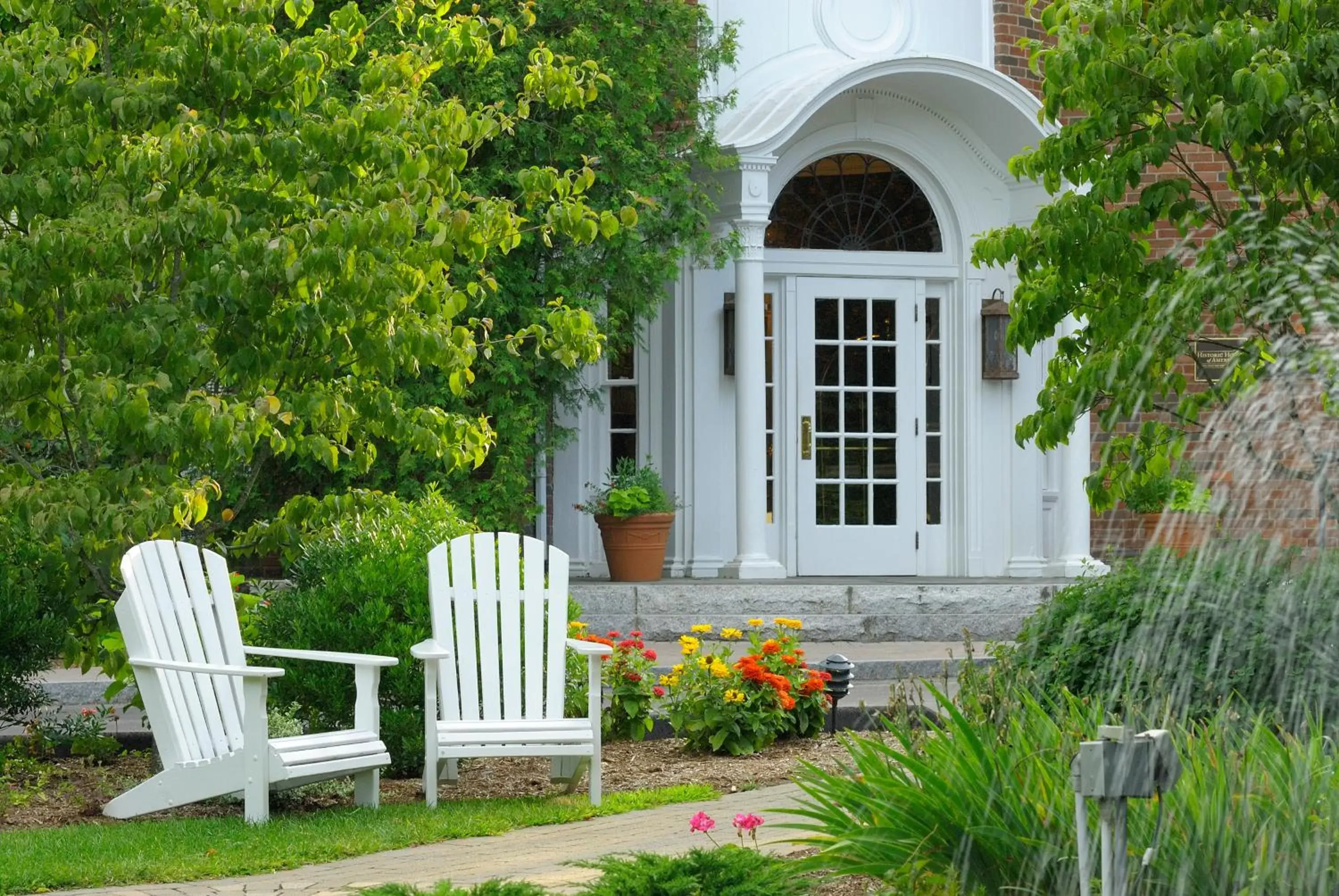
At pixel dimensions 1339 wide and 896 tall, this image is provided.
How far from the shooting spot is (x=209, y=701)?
6.23 metres

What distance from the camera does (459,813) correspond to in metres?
6.14

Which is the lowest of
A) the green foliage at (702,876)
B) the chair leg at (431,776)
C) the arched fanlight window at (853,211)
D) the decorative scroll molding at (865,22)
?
the chair leg at (431,776)

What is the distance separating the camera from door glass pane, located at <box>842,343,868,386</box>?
552 inches

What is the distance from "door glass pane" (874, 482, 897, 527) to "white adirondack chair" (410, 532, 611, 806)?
726 centimetres

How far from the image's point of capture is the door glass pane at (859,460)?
14055 millimetres

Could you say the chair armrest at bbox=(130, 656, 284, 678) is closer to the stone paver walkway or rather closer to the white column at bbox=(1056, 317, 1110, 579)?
the stone paver walkway

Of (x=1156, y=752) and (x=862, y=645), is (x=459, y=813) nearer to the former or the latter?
(x=1156, y=752)

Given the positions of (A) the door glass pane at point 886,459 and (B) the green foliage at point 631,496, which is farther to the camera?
(A) the door glass pane at point 886,459

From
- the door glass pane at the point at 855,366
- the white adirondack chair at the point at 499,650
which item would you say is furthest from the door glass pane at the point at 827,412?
the white adirondack chair at the point at 499,650

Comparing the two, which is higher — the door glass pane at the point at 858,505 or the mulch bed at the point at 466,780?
the door glass pane at the point at 858,505

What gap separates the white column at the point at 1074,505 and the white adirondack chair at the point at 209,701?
8565 millimetres

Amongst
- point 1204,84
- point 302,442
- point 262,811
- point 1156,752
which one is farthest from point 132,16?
point 1156,752

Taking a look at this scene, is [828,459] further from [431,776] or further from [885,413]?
[431,776]

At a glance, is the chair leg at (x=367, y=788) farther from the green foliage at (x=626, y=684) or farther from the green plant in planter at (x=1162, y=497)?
the green plant in planter at (x=1162, y=497)
